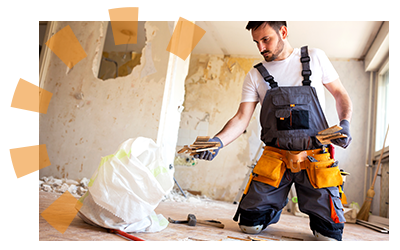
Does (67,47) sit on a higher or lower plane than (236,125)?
higher

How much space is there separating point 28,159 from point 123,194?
7.30 ft

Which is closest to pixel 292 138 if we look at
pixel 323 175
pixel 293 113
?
pixel 293 113

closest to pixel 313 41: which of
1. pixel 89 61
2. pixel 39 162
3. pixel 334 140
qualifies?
pixel 89 61

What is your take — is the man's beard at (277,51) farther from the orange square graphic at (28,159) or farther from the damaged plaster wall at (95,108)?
the orange square graphic at (28,159)

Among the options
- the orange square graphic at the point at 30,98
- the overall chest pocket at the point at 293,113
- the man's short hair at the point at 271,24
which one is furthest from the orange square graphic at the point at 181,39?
the overall chest pocket at the point at 293,113

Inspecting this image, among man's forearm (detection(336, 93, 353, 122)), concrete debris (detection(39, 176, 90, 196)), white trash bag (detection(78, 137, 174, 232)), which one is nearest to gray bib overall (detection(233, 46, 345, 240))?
man's forearm (detection(336, 93, 353, 122))

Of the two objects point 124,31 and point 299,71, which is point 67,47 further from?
point 299,71

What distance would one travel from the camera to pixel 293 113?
1.71 metres

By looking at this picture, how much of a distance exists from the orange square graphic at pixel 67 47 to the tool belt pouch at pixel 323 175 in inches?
124

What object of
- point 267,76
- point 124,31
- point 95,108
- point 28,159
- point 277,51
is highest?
point 124,31

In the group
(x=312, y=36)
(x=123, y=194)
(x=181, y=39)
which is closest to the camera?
(x=123, y=194)

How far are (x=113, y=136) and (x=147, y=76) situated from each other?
2.65 feet
